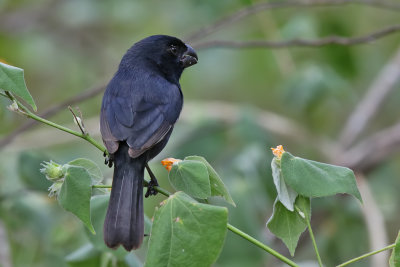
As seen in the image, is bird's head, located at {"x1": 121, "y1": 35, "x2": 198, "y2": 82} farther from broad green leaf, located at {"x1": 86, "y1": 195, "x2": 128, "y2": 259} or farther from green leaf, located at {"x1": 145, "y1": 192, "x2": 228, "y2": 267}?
green leaf, located at {"x1": 145, "y1": 192, "x2": 228, "y2": 267}

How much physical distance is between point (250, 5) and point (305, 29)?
0.79 m

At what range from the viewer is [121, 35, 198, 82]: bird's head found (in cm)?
368

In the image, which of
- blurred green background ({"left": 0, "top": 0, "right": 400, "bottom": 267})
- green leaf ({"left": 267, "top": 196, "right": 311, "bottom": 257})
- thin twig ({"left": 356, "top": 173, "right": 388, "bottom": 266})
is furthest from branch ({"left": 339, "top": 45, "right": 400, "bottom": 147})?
green leaf ({"left": 267, "top": 196, "right": 311, "bottom": 257})

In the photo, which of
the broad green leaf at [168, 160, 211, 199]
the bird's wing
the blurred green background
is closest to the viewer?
the broad green leaf at [168, 160, 211, 199]

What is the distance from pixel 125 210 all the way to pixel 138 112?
2.35 feet

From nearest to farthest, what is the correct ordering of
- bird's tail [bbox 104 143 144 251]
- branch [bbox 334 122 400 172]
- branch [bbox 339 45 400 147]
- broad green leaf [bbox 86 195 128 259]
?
1. bird's tail [bbox 104 143 144 251]
2. broad green leaf [bbox 86 195 128 259]
3. branch [bbox 334 122 400 172]
4. branch [bbox 339 45 400 147]

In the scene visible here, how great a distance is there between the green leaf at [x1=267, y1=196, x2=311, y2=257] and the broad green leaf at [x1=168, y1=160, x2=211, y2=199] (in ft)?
0.79

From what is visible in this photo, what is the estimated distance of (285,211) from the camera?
2160mm

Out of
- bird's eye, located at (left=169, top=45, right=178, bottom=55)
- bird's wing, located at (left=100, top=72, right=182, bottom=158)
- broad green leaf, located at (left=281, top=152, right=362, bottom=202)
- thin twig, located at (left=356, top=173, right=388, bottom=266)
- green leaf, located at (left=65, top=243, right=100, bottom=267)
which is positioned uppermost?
broad green leaf, located at (left=281, top=152, right=362, bottom=202)

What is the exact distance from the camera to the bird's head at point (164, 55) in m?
3.68

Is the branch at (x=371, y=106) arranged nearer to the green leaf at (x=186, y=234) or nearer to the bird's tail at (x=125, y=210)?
the bird's tail at (x=125, y=210)

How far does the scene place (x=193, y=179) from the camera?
2094mm

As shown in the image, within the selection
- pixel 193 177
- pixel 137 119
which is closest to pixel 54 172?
pixel 193 177

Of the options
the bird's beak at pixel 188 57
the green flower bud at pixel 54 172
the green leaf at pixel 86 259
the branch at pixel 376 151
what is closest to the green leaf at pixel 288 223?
the green flower bud at pixel 54 172
